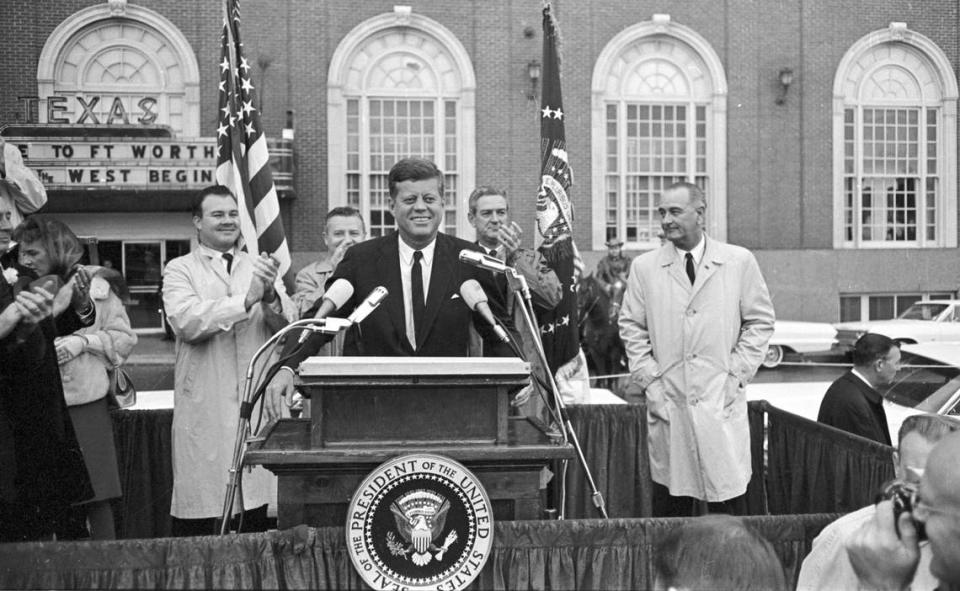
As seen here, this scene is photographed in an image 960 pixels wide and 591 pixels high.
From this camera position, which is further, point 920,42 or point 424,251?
point 920,42

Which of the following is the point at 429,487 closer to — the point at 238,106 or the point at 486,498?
the point at 486,498

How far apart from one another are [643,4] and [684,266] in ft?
51.0

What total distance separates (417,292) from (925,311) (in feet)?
34.6

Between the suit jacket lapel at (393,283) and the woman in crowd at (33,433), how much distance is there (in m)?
1.17

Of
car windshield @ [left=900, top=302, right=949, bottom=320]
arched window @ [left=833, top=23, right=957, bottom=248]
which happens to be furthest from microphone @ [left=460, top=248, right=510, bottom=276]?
arched window @ [left=833, top=23, right=957, bottom=248]

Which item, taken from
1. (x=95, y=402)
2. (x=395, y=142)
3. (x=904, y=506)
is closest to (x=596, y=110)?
(x=395, y=142)

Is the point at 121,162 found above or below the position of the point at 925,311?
above

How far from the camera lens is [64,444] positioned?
11.2 ft

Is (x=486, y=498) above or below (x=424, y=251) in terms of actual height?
below

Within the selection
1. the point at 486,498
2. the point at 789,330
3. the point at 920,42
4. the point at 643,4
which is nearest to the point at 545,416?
the point at 486,498

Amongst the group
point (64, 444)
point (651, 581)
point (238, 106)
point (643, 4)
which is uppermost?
point (643, 4)

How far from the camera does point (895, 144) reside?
2038 centimetres

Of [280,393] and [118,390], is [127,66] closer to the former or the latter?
[118,390]

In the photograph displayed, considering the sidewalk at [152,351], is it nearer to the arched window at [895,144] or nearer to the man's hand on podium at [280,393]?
the man's hand on podium at [280,393]
